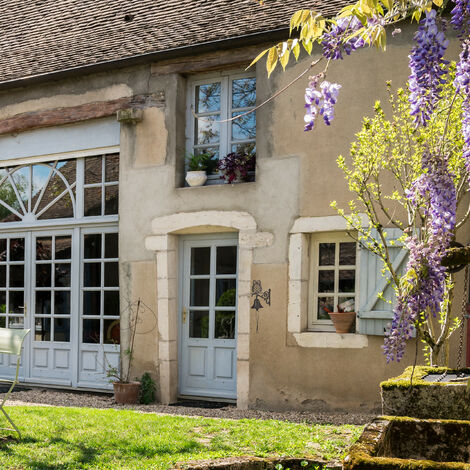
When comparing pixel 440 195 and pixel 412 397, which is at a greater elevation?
pixel 440 195

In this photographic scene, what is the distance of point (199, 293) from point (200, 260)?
39 centimetres

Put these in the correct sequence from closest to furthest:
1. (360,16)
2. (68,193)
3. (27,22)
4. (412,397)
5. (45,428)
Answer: (360,16) < (412,397) < (45,428) < (68,193) < (27,22)

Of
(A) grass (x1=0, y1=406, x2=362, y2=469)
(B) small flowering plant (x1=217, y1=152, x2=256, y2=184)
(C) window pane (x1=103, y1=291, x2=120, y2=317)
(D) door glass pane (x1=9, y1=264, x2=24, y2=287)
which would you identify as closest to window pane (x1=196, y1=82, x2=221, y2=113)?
(B) small flowering plant (x1=217, y1=152, x2=256, y2=184)

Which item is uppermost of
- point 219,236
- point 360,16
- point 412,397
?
point 360,16

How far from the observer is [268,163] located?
8.04 m

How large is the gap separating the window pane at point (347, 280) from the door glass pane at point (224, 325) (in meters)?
1.37

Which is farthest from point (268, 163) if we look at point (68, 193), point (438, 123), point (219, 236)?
point (68, 193)

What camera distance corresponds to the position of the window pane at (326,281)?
7863mm

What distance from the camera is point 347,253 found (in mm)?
7785

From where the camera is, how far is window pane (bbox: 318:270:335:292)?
7.86 metres

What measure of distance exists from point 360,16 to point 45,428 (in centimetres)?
452

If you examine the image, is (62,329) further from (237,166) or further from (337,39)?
(337,39)

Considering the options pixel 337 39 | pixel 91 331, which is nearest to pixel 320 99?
pixel 337 39

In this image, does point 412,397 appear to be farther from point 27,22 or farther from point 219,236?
point 27,22
